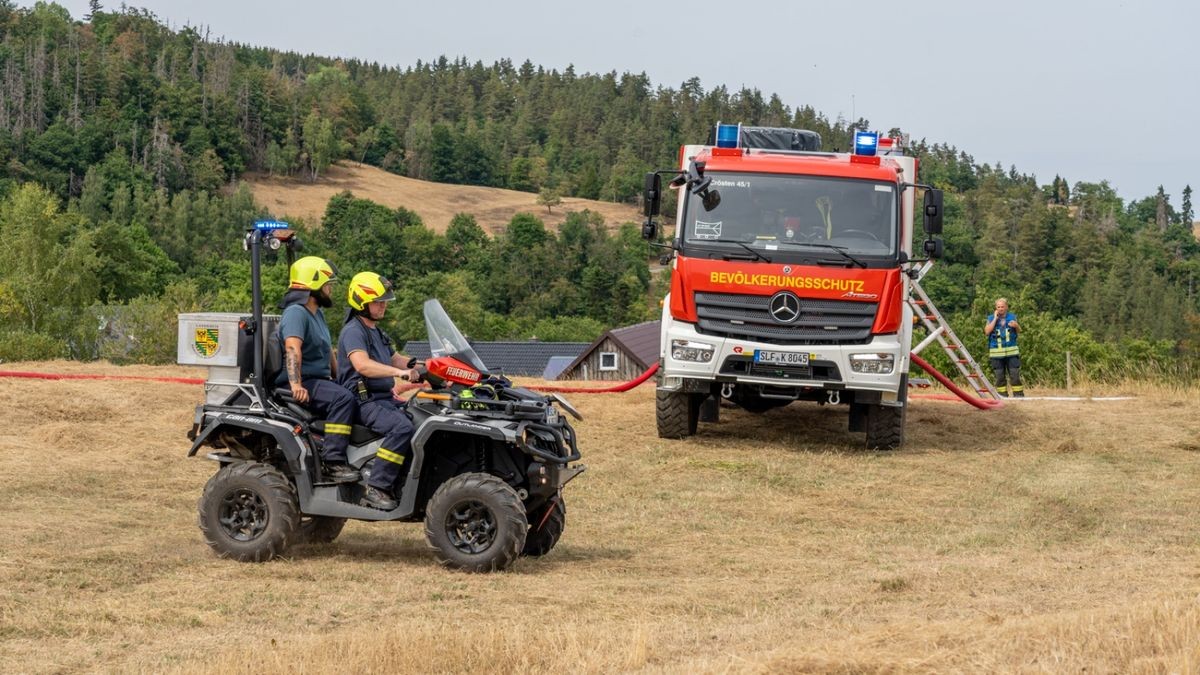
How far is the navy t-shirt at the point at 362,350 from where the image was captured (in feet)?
31.6

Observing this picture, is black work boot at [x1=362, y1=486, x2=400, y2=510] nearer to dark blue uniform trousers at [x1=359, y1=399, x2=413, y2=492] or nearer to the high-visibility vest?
dark blue uniform trousers at [x1=359, y1=399, x2=413, y2=492]

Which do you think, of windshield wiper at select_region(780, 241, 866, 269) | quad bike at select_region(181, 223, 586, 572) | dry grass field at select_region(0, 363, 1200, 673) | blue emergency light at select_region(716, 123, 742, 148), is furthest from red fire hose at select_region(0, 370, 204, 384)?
quad bike at select_region(181, 223, 586, 572)

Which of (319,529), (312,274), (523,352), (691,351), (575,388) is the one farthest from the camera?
(523,352)

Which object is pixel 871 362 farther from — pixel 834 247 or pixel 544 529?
pixel 544 529

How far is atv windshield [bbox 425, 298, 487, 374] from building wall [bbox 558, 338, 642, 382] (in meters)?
60.9

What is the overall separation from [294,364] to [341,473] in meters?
0.76

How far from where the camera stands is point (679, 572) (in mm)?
9734

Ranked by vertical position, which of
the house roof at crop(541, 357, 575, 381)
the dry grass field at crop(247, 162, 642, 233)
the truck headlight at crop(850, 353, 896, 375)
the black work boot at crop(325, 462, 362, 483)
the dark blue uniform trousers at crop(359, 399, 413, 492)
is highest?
the dry grass field at crop(247, 162, 642, 233)

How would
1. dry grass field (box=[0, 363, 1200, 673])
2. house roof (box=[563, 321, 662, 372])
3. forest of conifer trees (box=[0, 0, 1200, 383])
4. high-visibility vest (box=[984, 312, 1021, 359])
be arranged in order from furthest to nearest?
forest of conifer trees (box=[0, 0, 1200, 383]), house roof (box=[563, 321, 662, 372]), high-visibility vest (box=[984, 312, 1021, 359]), dry grass field (box=[0, 363, 1200, 673])

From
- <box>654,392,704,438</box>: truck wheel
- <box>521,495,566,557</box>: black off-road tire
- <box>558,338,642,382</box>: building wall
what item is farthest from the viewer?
<box>558,338,642,382</box>: building wall

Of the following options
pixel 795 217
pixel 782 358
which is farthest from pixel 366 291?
pixel 795 217

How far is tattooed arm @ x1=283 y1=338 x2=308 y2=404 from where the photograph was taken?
31.5ft

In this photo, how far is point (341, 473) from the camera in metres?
9.77

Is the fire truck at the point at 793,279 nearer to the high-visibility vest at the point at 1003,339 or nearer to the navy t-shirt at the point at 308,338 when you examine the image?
the navy t-shirt at the point at 308,338
